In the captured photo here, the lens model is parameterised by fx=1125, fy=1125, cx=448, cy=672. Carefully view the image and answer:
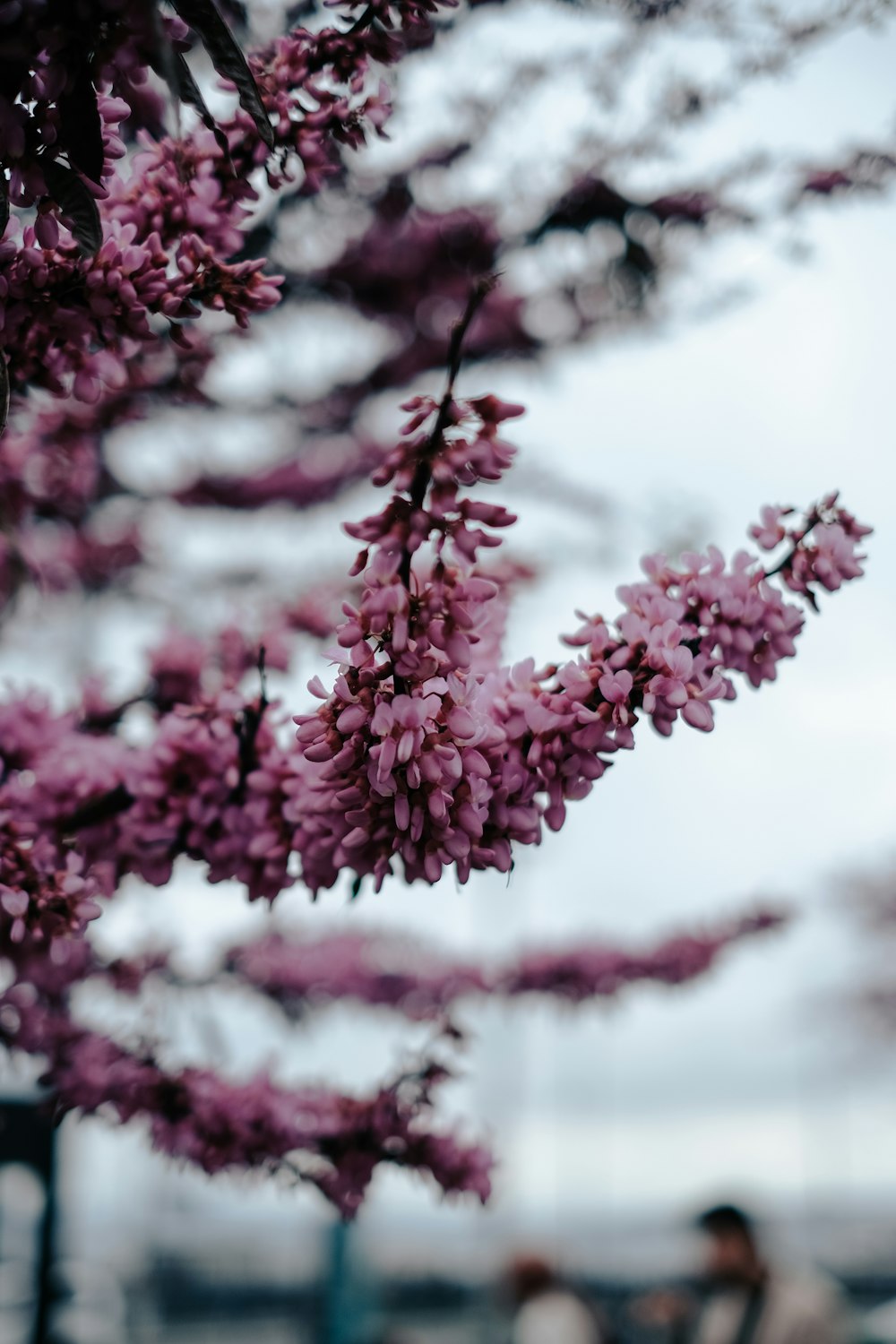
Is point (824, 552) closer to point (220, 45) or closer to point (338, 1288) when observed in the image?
point (220, 45)

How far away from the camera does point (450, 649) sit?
57.8 inches

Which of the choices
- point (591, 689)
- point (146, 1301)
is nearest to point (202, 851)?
point (591, 689)

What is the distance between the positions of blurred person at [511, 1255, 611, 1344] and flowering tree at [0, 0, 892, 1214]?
3.21 meters

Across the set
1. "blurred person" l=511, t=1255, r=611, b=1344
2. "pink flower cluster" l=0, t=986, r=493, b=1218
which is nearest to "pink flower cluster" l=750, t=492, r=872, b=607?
"pink flower cluster" l=0, t=986, r=493, b=1218

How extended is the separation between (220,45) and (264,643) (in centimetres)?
116

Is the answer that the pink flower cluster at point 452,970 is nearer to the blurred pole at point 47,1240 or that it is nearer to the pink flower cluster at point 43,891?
the blurred pole at point 47,1240

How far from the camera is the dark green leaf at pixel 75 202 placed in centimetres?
153

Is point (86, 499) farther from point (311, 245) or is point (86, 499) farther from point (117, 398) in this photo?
point (311, 245)

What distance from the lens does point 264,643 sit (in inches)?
92.2


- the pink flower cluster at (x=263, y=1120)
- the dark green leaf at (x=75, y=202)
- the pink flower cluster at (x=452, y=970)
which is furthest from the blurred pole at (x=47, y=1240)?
the dark green leaf at (x=75, y=202)

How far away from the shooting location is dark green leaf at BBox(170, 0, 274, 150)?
145cm

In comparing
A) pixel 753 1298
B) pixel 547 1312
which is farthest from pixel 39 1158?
pixel 753 1298

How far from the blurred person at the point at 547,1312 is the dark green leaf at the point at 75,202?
17.5 feet

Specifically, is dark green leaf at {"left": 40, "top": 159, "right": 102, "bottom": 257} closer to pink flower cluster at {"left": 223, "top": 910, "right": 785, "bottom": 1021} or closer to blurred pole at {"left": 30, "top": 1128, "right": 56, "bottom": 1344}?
blurred pole at {"left": 30, "top": 1128, "right": 56, "bottom": 1344}
